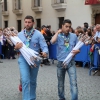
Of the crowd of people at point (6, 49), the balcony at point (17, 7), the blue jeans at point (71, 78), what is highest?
the balcony at point (17, 7)

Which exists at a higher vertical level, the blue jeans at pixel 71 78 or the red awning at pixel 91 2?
the red awning at pixel 91 2

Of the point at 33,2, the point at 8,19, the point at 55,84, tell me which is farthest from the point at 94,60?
the point at 8,19

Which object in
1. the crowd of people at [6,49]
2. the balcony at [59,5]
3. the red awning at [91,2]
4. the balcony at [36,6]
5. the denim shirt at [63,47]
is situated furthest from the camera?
the balcony at [36,6]

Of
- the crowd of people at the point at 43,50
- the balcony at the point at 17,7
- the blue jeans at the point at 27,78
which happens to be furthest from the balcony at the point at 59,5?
the blue jeans at the point at 27,78

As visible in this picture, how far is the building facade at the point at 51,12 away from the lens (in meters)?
27.2

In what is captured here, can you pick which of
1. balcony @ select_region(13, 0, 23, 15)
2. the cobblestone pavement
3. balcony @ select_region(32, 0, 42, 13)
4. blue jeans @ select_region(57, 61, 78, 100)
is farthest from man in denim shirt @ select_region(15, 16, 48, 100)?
balcony @ select_region(13, 0, 23, 15)

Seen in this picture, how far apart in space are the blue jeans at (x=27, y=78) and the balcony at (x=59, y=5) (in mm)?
21935

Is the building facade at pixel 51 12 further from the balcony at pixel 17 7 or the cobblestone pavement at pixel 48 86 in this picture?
the cobblestone pavement at pixel 48 86

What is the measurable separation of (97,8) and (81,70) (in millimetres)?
12448

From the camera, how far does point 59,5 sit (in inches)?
1171

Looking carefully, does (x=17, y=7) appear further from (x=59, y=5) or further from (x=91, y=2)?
(x=91, y=2)

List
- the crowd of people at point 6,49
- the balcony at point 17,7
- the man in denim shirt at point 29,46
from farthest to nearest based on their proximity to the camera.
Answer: the balcony at point 17,7 < the crowd of people at point 6,49 < the man in denim shirt at point 29,46

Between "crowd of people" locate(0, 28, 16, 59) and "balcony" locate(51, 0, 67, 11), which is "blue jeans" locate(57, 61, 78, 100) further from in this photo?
"balcony" locate(51, 0, 67, 11)

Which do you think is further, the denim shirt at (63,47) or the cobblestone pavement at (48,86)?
the cobblestone pavement at (48,86)
